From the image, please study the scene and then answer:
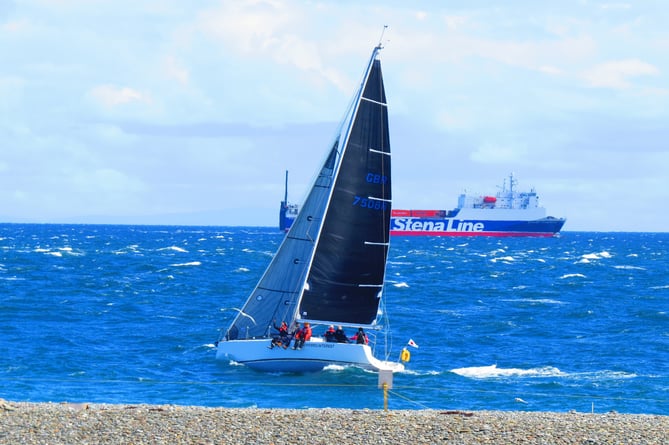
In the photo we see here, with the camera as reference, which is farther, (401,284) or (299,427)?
(401,284)

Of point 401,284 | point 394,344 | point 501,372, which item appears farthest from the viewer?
point 401,284

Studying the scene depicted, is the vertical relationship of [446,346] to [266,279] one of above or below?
below

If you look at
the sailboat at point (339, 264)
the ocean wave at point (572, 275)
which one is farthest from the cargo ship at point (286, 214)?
the sailboat at point (339, 264)

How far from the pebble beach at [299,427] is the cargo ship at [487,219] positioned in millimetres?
163521

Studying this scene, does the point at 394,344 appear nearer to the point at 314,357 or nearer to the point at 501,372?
the point at 501,372

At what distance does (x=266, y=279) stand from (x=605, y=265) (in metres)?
69.2

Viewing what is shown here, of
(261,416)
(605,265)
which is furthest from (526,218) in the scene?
(261,416)

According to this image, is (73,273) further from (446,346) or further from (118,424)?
(118,424)

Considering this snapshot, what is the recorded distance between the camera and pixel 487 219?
183 m

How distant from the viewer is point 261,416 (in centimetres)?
1661

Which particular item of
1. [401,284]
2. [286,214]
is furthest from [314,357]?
[286,214]

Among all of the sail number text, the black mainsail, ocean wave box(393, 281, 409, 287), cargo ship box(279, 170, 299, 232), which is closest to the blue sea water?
ocean wave box(393, 281, 409, 287)

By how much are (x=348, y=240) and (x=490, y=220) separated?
6160 inches

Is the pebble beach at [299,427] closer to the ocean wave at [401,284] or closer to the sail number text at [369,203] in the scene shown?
the sail number text at [369,203]
